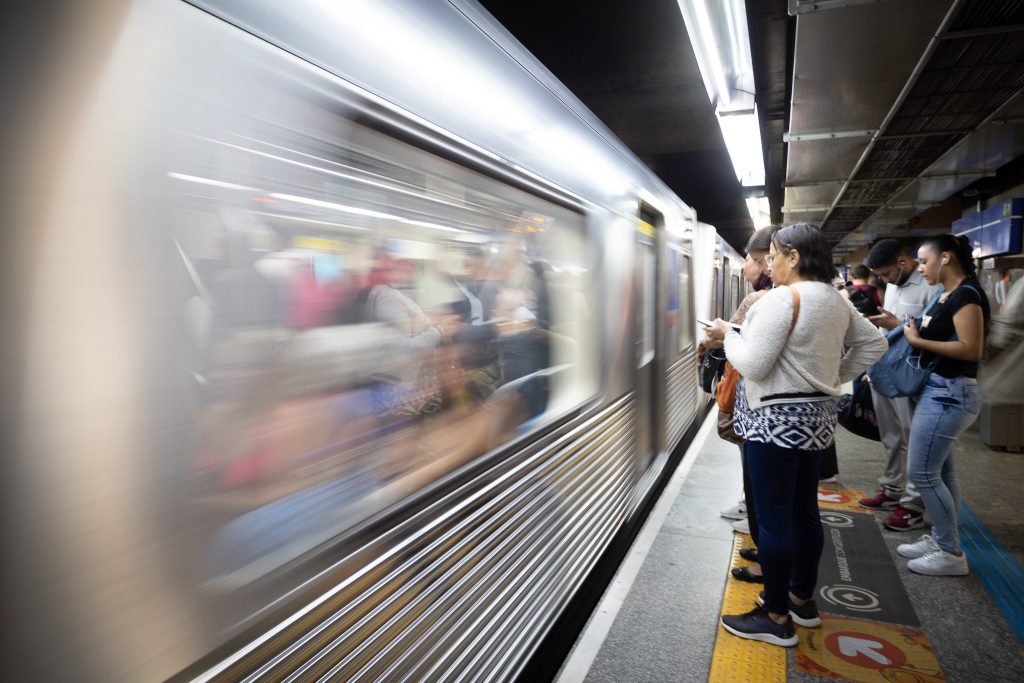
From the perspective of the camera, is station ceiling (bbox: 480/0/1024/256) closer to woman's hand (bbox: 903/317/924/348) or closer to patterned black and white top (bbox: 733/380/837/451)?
woman's hand (bbox: 903/317/924/348)

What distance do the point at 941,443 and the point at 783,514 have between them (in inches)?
46.7

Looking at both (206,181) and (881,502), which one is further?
(881,502)

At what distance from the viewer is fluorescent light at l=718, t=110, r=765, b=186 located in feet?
18.6

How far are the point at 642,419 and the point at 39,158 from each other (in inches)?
138

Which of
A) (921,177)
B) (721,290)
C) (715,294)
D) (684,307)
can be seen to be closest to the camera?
(684,307)

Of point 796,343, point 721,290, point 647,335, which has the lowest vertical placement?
point 647,335

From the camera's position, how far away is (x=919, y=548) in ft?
10.6

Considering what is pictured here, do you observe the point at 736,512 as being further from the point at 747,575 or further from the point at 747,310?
the point at 747,310

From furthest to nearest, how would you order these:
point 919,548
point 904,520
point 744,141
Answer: point 744,141 → point 904,520 → point 919,548

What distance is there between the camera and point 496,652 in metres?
1.90

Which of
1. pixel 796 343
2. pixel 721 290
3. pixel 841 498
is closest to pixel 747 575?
pixel 796 343

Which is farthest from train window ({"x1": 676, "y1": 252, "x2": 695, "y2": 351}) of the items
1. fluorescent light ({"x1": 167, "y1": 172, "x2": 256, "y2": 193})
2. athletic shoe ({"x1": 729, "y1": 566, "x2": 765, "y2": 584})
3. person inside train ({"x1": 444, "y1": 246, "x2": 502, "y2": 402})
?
fluorescent light ({"x1": 167, "y1": 172, "x2": 256, "y2": 193})

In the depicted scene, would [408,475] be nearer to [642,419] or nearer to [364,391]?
[364,391]

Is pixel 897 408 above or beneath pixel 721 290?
beneath
